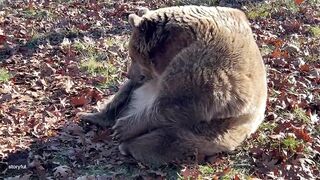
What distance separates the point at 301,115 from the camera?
19.9ft

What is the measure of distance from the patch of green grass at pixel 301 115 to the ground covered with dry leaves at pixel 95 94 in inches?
0.5

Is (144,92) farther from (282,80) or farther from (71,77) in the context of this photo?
(282,80)

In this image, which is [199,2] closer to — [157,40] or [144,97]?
[144,97]

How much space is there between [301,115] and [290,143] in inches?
31.7

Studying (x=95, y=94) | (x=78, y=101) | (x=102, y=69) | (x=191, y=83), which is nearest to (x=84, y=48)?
(x=102, y=69)

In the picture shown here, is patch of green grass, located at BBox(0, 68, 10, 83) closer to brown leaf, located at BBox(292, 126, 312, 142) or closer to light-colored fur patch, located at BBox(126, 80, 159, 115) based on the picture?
light-colored fur patch, located at BBox(126, 80, 159, 115)

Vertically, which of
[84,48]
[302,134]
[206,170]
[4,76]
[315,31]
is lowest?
[315,31]

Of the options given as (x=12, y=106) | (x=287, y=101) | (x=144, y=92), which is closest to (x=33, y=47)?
(x=12, y=106)

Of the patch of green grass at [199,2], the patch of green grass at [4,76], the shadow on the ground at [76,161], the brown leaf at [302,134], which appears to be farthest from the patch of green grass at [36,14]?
the brown leaf at [302,134]

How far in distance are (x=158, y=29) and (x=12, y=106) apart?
216 cm

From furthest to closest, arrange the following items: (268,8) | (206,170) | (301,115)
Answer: (268,8) → (301,115) → (206,170)

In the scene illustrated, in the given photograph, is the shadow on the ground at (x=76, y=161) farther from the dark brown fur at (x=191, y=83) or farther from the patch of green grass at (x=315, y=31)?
the patch of green grass at (x=315, y=31)

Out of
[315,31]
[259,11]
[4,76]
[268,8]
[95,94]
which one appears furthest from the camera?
[268,8]

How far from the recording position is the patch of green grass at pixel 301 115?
5973 mm
